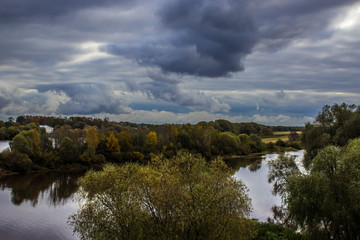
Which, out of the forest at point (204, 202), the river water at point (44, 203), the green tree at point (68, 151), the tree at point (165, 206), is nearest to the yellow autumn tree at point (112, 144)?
the green tree at point (68, 151)

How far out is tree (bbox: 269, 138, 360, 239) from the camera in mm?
18062

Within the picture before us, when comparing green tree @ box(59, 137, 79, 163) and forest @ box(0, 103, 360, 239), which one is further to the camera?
green tree @ box(59, 137, 79, 163)

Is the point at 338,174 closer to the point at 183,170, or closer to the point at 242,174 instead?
the point at 183,170

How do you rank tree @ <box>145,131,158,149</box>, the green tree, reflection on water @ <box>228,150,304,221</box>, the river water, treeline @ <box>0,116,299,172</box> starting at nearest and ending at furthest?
1. the river water
2. reflection on water @ <box>228,150,304,221</box>
3. treeline @ <box>0,116,299,172</box>
4. the green tree
5. tree @ <box>145,131,158,149</box>

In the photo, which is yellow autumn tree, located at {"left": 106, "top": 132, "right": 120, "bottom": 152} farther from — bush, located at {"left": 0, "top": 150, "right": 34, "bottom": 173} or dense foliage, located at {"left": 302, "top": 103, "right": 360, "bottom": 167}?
dense foliage, located at {"left": 302, "top": 103, "right": 360, "bottom": 167}

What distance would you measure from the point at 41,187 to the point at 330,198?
43.7 metres

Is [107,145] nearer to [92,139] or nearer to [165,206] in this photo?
[92,139]

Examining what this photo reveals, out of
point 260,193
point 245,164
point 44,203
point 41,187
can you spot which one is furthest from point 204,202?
point 245,164

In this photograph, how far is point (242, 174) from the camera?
58.9 metres

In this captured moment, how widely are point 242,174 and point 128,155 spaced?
32.2 metres

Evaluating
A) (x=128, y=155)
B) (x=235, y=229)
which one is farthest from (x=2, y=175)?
(x=235, y=229)

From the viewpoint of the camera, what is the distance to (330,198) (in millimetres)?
19125

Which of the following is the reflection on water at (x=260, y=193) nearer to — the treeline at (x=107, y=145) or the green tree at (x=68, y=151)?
the treeline at (x=107, y=145)

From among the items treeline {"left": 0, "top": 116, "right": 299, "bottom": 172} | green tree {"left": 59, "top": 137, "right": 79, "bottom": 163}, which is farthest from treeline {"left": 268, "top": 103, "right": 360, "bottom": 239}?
green tree {"left": 59, "top": 137, "right": 79, "bottom": 163}
